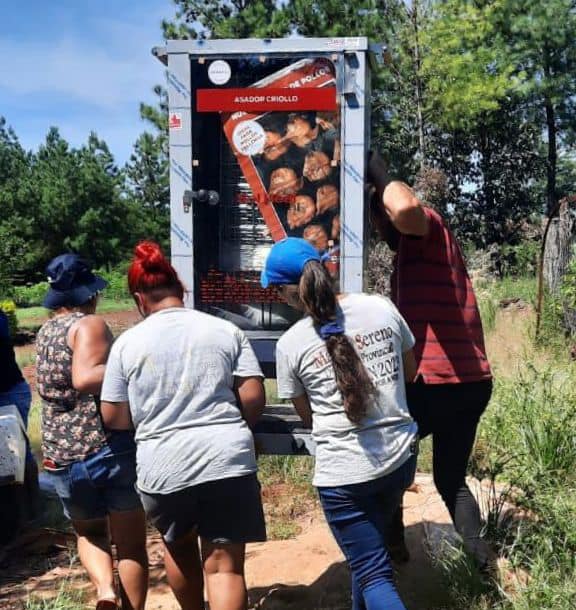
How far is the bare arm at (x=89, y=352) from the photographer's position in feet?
9.17

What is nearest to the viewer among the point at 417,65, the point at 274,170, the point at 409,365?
the point at 409,365

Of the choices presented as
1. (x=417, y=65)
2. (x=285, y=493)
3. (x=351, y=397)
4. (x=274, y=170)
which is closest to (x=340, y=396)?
(x=351, y=397)

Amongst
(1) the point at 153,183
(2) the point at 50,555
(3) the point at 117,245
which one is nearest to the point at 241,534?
(2) the point at 50,555

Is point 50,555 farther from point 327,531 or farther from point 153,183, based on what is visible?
point 153,183

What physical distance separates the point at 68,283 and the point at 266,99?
118cm

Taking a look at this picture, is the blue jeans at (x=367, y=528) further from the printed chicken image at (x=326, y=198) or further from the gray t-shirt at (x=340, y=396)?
the printed chicken image at (x=326, y=198)

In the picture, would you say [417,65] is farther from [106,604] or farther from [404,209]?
[106,604]

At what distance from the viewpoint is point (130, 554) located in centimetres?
303

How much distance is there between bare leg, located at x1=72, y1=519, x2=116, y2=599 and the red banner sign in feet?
6.18

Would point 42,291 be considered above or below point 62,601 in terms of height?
below

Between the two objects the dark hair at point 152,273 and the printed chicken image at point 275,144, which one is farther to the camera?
the printed chicken image at point 275,144

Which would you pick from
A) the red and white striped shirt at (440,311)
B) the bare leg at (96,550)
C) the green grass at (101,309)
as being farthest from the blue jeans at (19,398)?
the green grass at (101,309)

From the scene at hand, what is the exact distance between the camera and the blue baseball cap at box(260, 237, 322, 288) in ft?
8.07

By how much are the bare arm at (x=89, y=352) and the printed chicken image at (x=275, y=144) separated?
109 cm
